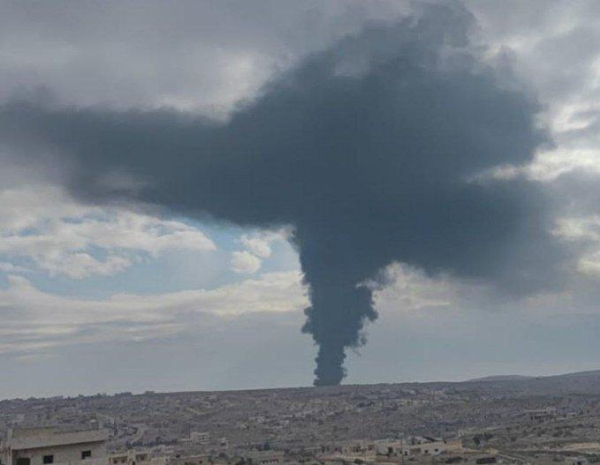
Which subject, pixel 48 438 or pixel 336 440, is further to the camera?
pixel 336 440

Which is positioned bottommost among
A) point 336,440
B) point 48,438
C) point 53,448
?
point 336,440

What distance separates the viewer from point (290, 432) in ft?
547

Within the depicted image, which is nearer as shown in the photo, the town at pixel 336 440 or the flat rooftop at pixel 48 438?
the flat rooftop at pixel 48 438

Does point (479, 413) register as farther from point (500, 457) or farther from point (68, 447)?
point (68, 447)

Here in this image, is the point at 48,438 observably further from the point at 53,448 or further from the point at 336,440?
the point at 336,440

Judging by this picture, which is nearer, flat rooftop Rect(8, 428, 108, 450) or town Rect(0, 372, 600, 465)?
flat rooftop Rect(8, 428, 108, 450)

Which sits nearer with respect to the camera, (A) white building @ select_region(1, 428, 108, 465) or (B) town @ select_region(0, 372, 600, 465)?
(A) white building @ select_region(1, 428, 108, 465)

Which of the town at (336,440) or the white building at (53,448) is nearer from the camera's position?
the white building at (53,448)

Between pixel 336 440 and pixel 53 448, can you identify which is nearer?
pixel 53 448

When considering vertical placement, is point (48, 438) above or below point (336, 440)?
above

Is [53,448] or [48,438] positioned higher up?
[48,438]

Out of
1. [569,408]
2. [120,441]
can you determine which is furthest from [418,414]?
[120,441]

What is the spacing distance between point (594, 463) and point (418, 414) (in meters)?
107

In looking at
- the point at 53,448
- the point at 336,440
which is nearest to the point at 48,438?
the point at 53,448
